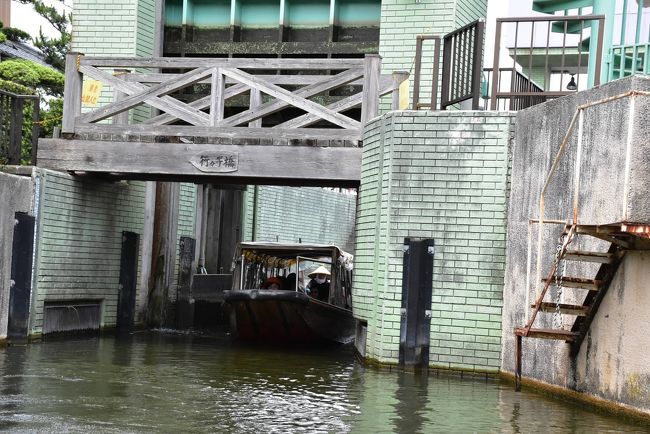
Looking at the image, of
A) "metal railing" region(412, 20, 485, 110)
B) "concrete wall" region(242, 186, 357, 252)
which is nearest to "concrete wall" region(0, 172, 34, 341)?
"metal railing" region(412, 20, 485, 110)

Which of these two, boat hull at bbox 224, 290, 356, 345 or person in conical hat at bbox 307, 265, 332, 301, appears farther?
person in conical hat at bbox 307, 265, 332, 301

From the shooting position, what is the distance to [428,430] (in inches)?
412

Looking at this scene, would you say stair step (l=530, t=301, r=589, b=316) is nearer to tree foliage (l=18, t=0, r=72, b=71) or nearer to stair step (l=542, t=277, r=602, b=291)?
stair step (l=542, t=277, r=602, b=291)

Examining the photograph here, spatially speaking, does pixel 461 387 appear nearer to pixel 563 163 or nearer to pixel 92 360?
pixel 563 163

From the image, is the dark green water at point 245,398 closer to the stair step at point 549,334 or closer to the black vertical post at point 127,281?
the stair step at point 549,334

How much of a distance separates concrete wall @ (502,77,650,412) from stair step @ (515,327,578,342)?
26 cm

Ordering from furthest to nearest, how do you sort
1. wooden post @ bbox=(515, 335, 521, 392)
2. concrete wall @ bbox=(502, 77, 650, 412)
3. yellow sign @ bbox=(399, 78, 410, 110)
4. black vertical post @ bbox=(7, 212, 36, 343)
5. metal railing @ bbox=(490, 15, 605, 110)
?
yellow sign @ bbox=(399, 78, 410, 110)
black vertical post @ bbox=(7, 212, 36, 343)
metal railing @ bbox=(490, 15, 605, 110)
wooden post @ bbox=(515, 335, 521, 392)
concrete wall @ bbox=(502, 77, 650, 412)

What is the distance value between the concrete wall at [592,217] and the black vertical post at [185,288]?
30.7ft

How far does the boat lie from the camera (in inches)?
741

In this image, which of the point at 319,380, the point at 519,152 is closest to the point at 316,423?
the point at 319,380

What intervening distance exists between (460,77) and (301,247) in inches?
245

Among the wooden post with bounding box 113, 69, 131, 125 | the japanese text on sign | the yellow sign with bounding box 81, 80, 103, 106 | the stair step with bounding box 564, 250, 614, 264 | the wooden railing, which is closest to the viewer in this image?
the stair step with bounding box 564, 250, 614, 264

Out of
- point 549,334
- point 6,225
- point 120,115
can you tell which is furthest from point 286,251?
point 549,334

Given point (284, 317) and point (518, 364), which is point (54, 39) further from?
point (518, 364)
